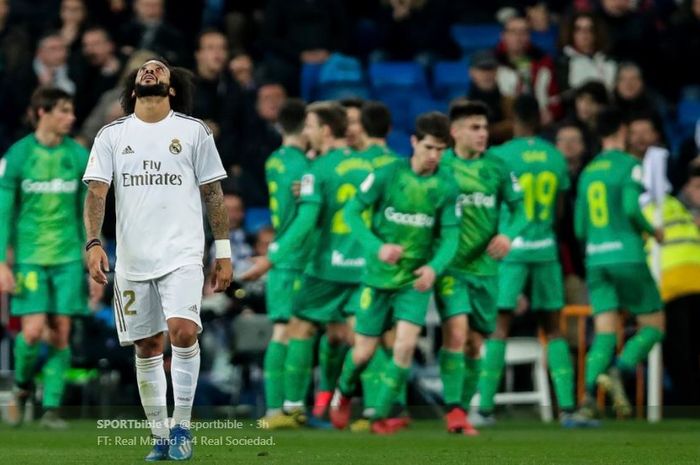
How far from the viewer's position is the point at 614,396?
662 inches

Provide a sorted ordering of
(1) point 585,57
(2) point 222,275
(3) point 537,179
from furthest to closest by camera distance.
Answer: (1) point 585,57
(3) point 537,179
(2) point 222,275

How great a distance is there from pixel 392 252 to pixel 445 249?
461mm

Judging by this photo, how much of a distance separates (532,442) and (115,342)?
213 inches

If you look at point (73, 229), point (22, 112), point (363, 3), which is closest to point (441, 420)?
point (73, 229)

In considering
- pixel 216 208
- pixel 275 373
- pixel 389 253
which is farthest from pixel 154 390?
pixel 275 373

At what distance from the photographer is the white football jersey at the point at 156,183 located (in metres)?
10.7

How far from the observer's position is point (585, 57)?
20391 mm

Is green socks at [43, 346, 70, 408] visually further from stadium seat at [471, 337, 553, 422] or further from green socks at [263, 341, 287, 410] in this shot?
stadium seat at [471, 337, 553, 422]

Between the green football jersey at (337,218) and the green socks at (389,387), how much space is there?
4.12 ft

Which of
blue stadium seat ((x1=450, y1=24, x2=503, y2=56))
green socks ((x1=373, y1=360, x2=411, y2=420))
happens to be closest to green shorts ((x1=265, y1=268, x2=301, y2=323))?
green socks ((x1=373, y1=360, x2=411, y2=420))

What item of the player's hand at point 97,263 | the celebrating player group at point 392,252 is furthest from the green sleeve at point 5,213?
the player's hand at point 97,263

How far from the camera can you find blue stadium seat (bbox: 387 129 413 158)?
66.9ft

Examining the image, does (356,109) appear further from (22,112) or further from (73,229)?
(22,112)

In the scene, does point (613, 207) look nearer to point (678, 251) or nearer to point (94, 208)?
point (678, 251)
